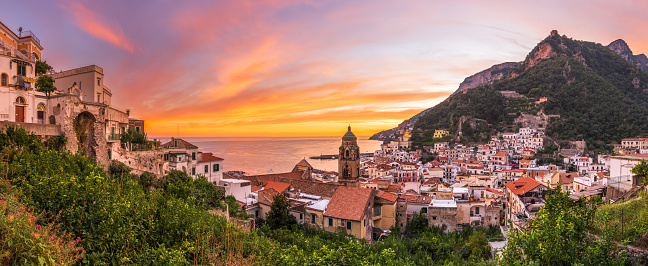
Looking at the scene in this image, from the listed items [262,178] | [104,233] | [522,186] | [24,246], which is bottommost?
[262,178]

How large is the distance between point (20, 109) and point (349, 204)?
18.0 meters

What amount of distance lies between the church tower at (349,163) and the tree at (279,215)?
11854 mm

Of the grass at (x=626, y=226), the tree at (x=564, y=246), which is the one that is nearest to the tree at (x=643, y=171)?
the grass at (x=626, y=226)

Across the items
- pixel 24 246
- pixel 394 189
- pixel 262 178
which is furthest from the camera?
pixel 394 189

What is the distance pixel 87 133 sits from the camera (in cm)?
1593

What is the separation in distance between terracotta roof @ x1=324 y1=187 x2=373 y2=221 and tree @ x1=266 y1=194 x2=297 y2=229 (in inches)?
95.2

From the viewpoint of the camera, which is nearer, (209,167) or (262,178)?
(209,167)

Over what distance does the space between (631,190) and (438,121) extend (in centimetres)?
9138

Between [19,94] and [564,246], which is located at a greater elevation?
[19,94]

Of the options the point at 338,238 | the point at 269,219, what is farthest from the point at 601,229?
the point at 269,219

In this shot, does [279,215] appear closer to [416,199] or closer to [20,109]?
[416,199]

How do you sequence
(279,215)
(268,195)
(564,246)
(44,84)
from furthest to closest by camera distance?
(268,195) → (279,215) → (44,84) → (564,246)

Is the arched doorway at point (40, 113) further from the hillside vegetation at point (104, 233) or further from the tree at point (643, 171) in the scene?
the tree at point (643, 171)

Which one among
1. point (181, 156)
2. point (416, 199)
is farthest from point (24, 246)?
point (416, 199)
